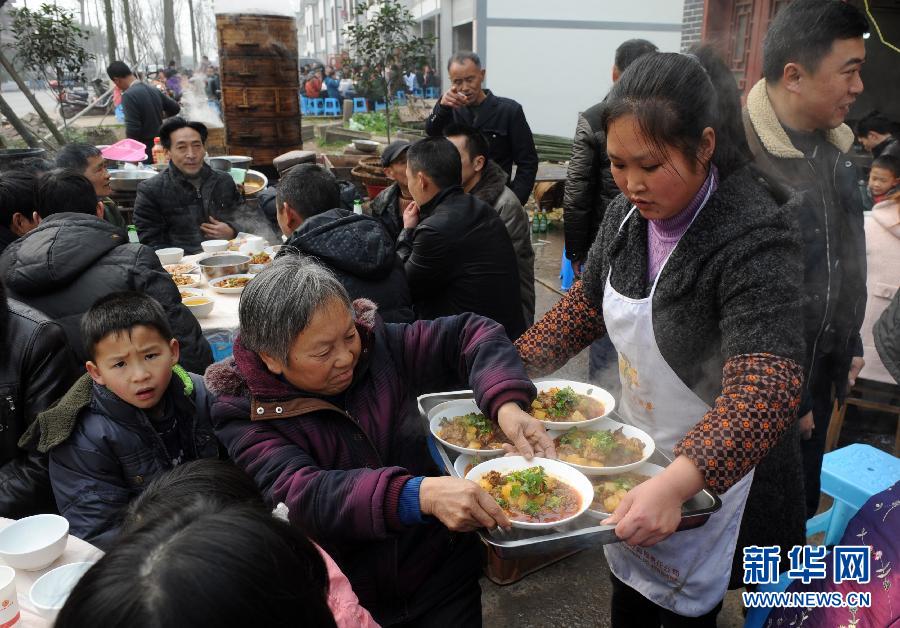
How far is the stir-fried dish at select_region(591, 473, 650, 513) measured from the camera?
165 cm

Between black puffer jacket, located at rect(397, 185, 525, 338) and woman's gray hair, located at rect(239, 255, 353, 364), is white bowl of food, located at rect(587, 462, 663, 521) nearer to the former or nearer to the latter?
woman's gray hair, located at rect(239, 255, 353, 364)

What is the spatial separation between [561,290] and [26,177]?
16.3 ft

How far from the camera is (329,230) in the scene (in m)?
2.86

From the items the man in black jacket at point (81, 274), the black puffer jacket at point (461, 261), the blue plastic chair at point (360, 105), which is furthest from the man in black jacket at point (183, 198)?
the blue plastic chair at point (360, 105)

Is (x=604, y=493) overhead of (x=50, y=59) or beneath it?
beneath

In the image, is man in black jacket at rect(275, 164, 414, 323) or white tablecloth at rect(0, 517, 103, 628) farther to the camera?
man in black jacket at rect(275, 164, 414, 323)

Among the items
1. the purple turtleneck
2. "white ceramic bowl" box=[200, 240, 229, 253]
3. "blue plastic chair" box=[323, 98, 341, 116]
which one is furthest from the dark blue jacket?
"blue plastic chair" box=[323, 98, 341, 116]

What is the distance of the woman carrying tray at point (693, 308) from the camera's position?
146cm

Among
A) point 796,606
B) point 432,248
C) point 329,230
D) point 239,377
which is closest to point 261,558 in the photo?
point 239,377

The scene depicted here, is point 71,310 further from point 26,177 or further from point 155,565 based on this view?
point 155,565

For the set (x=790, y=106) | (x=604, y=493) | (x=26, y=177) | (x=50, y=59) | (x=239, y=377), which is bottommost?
(x=604, y=493)

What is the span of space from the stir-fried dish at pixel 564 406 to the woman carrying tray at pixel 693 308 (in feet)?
0.44

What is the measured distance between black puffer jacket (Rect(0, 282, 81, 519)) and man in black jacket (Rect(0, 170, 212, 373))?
0.28 m

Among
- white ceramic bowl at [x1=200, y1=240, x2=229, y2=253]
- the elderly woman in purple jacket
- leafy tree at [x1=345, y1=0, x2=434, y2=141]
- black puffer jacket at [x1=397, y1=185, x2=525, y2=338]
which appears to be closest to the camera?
the elderly woman in purple jacket
